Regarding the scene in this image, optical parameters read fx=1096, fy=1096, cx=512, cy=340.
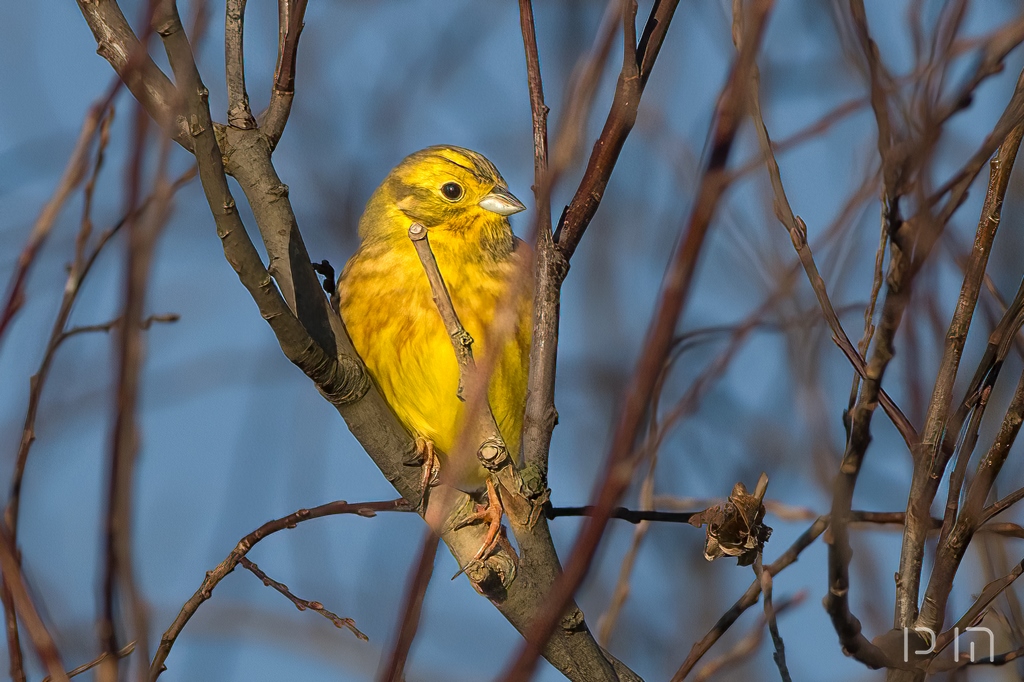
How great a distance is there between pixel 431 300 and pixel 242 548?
1202mm

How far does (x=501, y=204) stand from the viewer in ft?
12.8

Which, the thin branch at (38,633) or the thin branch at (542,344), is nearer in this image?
the thin branch at (38,633)

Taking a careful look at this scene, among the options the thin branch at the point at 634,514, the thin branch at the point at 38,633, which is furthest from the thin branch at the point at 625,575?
the thin branch at the point at 38,633

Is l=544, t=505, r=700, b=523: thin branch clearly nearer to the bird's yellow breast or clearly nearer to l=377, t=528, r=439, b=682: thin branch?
the bird's yellow breast

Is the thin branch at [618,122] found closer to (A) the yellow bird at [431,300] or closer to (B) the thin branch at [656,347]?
(A) the yellow bird at [431,300]

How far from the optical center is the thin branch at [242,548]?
2.31 metres

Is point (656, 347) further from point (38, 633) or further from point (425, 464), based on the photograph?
point (425, 464)

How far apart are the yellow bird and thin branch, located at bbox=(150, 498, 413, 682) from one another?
0.32 meters

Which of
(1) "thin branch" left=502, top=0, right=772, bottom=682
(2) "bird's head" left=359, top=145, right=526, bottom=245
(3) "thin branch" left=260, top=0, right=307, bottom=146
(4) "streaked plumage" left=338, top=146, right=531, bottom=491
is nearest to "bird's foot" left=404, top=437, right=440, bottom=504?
(4) "streaked plumage" left=338, top=146, right=531, bottom=491

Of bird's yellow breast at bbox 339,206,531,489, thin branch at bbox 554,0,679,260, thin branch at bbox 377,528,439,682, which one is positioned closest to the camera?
thin branch at bbox 377,528,439,682

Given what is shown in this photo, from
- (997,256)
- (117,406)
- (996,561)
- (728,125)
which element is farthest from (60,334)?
(997,256)

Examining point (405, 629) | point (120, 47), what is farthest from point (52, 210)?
point (405, 629)

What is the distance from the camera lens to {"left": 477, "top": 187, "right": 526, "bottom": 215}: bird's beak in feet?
12.8

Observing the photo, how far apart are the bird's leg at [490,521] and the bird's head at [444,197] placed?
1.23m
